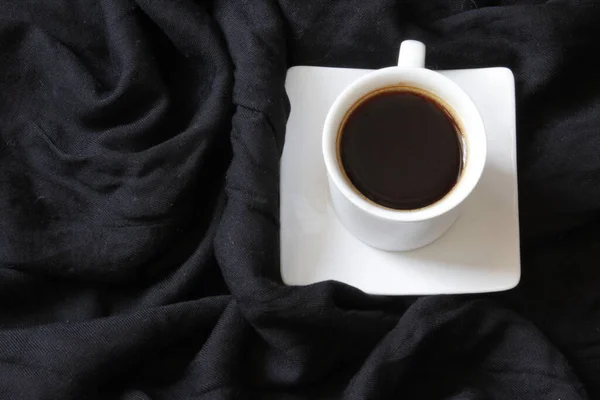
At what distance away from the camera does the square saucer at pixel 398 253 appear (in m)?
0.62

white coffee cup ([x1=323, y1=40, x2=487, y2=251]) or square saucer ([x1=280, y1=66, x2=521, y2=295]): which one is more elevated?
white coffee cup ([x1=323, y1=40, x2=487, y2=251])

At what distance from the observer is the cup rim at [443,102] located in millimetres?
556

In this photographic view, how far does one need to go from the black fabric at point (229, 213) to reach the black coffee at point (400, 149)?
70 millimetres

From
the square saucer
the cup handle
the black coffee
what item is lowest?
the square saucer

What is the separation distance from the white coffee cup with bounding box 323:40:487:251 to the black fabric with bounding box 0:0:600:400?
0.06 metres

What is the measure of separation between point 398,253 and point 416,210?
0.24ft

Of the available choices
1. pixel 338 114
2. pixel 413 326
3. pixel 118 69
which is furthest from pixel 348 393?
pixel 118 69

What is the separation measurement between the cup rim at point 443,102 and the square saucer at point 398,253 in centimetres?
5

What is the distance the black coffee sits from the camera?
0.59m

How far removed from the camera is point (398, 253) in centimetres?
63

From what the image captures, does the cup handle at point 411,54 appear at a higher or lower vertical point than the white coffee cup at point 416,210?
higher

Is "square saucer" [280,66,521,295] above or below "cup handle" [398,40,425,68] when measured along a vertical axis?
below

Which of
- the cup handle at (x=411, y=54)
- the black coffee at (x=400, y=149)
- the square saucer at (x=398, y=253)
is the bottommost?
the square saucer at (x=398, y=253)

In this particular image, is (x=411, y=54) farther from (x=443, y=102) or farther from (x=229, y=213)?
(x=229, y=213)
